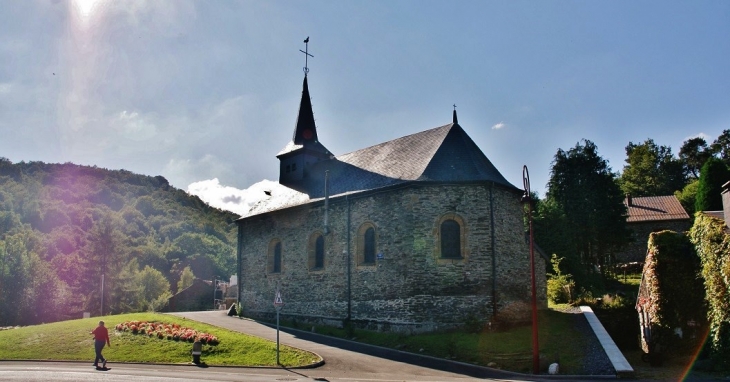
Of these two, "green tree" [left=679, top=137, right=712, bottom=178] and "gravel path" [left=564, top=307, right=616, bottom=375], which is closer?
"gravel path" [left=564, top=307, right=616, bottom=375]

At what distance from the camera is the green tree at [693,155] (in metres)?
70.2

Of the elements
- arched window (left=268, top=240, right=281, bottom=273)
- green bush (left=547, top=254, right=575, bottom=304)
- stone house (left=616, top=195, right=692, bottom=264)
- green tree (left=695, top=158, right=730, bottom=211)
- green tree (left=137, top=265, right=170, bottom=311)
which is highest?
green tree (left=695, top=158, right=730, bottom=211)

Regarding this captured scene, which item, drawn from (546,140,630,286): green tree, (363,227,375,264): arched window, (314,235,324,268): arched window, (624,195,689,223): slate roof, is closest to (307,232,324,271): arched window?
(314,235,324,268): arched window

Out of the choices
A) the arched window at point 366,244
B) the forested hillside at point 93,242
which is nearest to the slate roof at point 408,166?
the arched window at point 366,244

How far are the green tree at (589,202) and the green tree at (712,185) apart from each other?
750cm

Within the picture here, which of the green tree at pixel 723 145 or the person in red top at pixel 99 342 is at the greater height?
the green tree at pixel 723 145

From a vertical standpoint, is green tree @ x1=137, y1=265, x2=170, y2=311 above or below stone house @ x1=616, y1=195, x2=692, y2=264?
below

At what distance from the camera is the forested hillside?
53.1 m

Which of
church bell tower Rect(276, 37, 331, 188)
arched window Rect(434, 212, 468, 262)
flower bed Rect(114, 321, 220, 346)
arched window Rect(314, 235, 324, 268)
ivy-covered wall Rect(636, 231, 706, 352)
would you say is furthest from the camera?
church bell tower Rect(276, 37, 331, 188)

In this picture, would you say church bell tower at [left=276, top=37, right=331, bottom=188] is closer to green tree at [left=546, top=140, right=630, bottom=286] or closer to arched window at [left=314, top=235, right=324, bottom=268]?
arched window at [left=314, top=235, right=324, bottom=268]

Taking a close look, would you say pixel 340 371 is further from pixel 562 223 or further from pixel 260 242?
pixel 562 223

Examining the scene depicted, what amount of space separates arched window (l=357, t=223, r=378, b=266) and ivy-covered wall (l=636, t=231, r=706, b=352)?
11280 millimetres

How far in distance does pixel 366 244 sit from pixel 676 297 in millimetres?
12470

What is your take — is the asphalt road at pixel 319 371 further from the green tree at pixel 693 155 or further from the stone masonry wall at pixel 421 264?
the green tree at pixel 693 155
